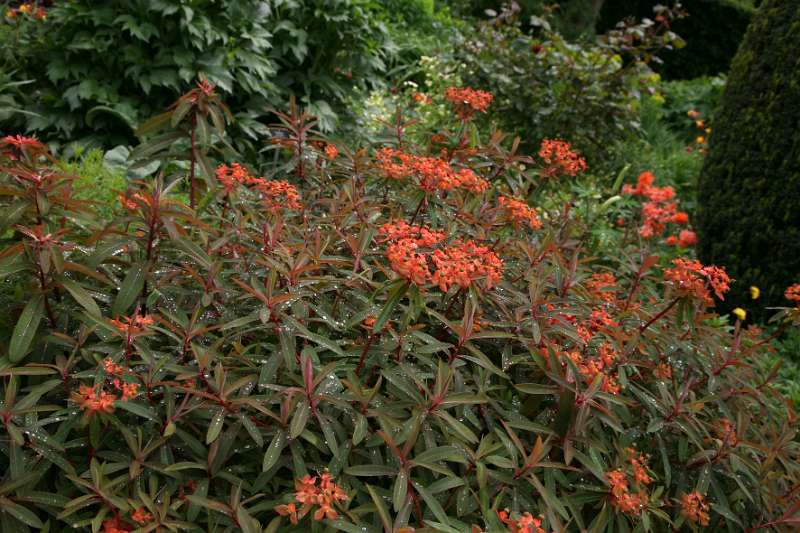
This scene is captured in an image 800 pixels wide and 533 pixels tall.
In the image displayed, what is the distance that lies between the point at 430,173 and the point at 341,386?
69 centimetres

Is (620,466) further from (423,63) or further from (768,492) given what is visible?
(423,63)

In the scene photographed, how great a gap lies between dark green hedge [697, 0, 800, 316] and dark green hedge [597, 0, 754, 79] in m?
8.34

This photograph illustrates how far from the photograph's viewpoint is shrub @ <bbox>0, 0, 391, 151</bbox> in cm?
467

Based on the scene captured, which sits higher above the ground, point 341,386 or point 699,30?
point 341,386

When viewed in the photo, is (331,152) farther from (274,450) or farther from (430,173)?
(274,450)

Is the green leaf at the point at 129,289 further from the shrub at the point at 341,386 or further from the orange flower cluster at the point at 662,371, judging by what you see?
the orange flower cluster at the point at 662,371

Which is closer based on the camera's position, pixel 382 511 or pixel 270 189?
pixel 382 511

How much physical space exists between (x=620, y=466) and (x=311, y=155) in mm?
1385

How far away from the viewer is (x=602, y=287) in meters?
2.06

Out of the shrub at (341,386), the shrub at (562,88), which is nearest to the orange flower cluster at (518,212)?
the shrub at (341,386)

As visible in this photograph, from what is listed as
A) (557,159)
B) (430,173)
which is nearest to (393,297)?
(430,173)

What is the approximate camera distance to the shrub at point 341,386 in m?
1.37

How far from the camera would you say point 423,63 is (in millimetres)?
7105

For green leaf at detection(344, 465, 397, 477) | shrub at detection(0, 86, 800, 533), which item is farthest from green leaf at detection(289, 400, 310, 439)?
green leaf at detection(344, 465, 397, 477)
